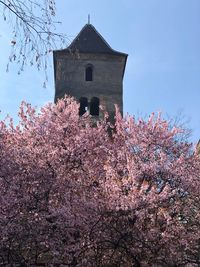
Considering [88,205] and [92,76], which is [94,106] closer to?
[92,76]

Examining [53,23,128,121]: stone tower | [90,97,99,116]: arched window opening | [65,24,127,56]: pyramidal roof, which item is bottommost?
[90,97,99,116]: arched window opening

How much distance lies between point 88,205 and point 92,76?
20448 mm

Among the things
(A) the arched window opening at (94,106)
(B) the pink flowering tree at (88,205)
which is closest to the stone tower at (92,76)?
(A) the arched window opening at (94,106)

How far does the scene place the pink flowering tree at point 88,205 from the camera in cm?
999

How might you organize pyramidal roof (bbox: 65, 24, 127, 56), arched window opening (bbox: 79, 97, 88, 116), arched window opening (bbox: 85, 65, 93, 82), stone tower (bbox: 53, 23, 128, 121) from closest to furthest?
stone tower (bbox: 53, 23, 128, 121) < arched window opening (bbox: 79, 97, 88, 116) < arched window opening (bbox: 85, 65, 93, 82) < pyramidal roof (bbox: 65, 24, 127, 56)

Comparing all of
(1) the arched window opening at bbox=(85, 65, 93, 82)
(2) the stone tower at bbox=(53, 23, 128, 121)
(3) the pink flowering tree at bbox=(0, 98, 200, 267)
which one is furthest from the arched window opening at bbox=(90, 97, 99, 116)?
(3) the pink flowering tree at bbox=(0, 98, 200, 267)

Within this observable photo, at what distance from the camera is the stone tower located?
29.0m

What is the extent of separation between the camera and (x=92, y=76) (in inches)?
1182

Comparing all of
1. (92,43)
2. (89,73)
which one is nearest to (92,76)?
(89,73)

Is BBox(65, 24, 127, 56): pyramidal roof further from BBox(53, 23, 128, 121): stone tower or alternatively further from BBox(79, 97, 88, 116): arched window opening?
BBox(79, 97, 88, 116): arched window opening

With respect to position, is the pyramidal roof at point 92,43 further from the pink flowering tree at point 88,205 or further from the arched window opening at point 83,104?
the pink flowering tree at point 88,205

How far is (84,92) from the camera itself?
2925 cm

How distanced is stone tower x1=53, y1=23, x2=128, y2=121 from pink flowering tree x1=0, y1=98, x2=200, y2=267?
14903mm

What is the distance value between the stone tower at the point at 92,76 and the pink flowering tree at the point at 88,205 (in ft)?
48.9
